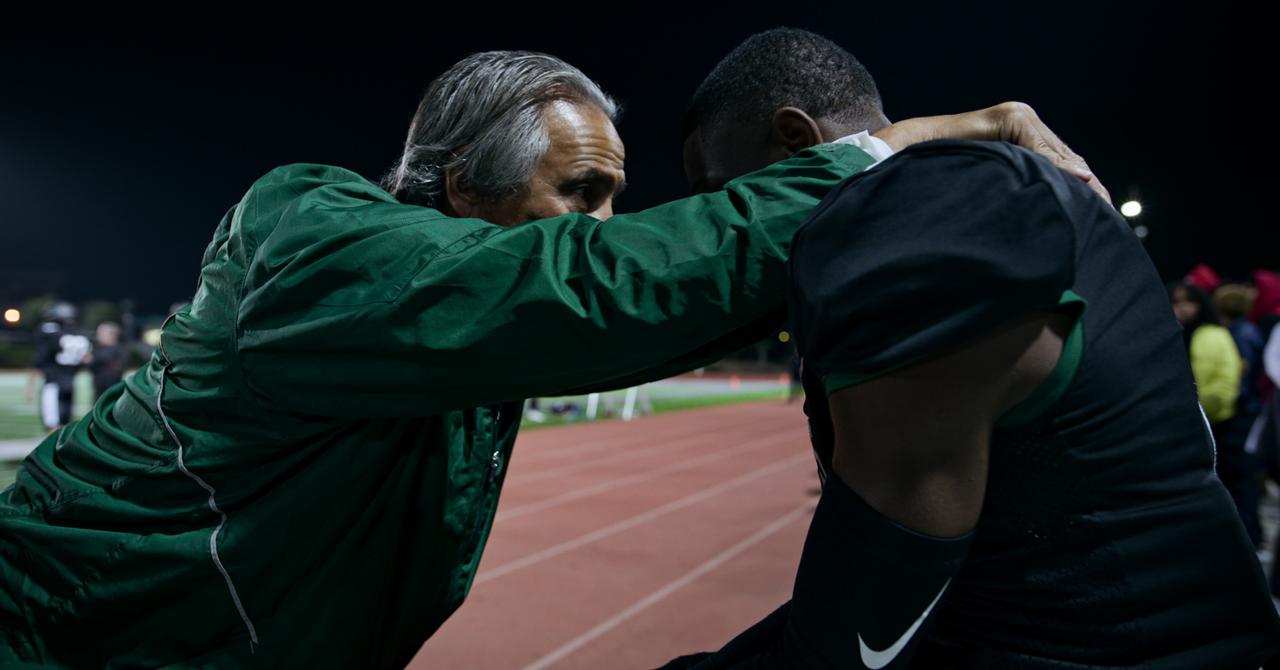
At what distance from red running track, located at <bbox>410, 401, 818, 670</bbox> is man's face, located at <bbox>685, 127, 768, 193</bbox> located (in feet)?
10.8

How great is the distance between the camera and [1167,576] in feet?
2.66

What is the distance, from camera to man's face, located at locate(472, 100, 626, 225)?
1.58 meters

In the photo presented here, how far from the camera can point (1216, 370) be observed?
5.23 meters

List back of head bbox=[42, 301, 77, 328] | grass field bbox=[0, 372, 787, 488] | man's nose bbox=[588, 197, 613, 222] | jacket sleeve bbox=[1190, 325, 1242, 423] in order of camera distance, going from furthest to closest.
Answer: grass field bbox=[0, 372, 787, 488] < back of head bbox=[42, 301, 77, 328] < jacket sleeve bbox=[1190, 325, 1242, 423] < man's nose bbox=[588, 197, 613, 222]

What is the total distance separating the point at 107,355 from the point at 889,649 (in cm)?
1447

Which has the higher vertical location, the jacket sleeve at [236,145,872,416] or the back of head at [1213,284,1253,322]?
the jacket sleeve at [236,145,872,416]

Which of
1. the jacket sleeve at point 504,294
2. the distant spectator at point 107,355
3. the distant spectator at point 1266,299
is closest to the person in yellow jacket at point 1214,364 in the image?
the distant spectator at point 1266,299

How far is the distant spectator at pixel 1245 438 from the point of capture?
17.7ft

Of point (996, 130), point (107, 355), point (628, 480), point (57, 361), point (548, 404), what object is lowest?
point (548, 404)

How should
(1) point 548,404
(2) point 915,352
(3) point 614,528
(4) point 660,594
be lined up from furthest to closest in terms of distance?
(1) point 548,404 < (3) point 614,528 < (4) point 660,594 < (2) point 915,352

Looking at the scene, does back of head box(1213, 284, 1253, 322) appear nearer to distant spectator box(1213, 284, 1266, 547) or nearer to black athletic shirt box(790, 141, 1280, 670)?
distant spectator box(1213, 284, 1266, 547)

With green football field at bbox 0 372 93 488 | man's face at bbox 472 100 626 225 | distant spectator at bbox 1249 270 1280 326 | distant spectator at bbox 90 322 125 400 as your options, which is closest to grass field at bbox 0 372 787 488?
green football field at bbox 0 372 93 488

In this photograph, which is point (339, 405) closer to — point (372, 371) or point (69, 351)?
point (372, 371)

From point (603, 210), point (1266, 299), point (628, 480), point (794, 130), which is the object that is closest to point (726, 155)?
point (794, 130)
